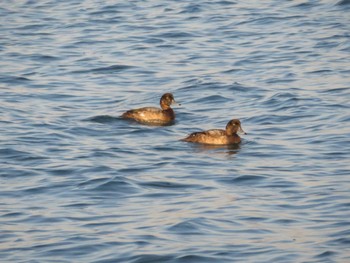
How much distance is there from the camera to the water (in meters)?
13.6

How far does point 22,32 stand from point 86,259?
20.0 meters

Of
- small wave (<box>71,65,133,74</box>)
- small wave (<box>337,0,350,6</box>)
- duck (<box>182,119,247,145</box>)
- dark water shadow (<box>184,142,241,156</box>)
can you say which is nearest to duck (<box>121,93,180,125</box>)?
duck (<box>182,119,247,145</box>)

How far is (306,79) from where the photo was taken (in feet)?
79.8

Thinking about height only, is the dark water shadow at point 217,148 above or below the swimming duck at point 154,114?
below

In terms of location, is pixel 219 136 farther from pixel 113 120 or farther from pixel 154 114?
pixel 113 120

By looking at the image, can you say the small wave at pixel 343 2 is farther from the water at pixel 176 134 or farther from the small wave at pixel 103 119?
the small wave at pixel 103 119

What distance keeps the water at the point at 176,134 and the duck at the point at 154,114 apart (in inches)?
8.3

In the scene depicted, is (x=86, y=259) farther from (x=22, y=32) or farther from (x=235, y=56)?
(x=22, y=32)

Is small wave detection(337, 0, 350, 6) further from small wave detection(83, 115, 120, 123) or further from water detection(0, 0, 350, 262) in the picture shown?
small wave detection(83, 115, 120, 123)

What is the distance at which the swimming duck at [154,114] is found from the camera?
20.7 meters

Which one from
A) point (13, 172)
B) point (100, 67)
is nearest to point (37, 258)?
point (13, 172)

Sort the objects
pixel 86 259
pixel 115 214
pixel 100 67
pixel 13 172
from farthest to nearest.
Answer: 1. pixel 100 67
2. pixel 13 172
3. pixel 115 214
4. pixel 86 259

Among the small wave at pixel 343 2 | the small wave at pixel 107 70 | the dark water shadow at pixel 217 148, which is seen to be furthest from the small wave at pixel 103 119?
the small wave at pixel 343 2

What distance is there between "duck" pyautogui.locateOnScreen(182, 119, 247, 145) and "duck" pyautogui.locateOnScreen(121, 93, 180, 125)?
1930 mm
